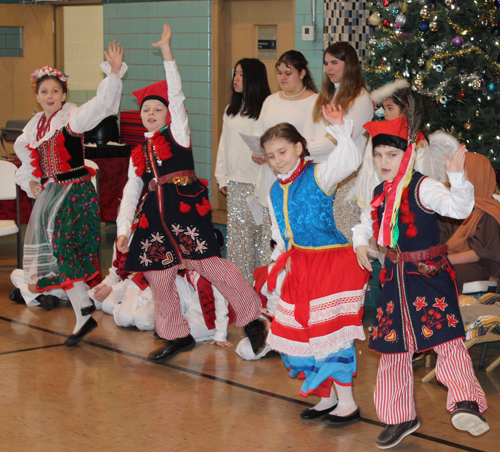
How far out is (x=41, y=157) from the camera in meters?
4.68

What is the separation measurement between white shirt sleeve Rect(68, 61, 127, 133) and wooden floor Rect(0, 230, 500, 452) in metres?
1.42

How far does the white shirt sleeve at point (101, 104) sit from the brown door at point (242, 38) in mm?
2482

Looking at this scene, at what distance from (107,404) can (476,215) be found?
7.71ft

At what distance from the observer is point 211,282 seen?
14.3ft

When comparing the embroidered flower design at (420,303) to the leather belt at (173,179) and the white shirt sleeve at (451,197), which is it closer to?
the white shirt sleeve at (451,197)

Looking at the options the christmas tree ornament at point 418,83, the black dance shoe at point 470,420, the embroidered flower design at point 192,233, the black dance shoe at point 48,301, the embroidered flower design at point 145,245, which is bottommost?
the black dance shoe at point 48,301

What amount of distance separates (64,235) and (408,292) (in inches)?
95.1

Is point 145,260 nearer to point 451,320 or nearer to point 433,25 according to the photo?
point 451,320

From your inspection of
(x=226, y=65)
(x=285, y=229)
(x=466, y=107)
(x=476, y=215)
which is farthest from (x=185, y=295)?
(x=226, y=65)

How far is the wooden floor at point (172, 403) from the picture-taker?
319 cm

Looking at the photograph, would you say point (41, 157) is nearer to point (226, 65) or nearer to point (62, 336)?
point (62, 336)

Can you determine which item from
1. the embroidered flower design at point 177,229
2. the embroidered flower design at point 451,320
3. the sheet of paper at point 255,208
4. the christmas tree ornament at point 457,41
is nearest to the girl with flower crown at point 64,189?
the embroidered flower design at point 177,229

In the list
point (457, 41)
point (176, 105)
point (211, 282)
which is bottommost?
point (211, 282)

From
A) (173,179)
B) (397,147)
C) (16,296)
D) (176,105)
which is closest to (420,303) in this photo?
(397,147)
